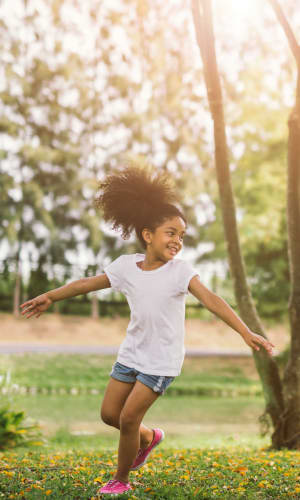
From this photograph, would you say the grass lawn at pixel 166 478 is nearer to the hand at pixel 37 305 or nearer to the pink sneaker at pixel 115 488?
the pink sneaker at pixel 115 488

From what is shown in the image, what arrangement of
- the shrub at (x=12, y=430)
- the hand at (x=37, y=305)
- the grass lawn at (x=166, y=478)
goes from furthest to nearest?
the shrub at (x=12, y=430), the hand at (x=37, y=305), the grass lawn at (x=166, y=478)

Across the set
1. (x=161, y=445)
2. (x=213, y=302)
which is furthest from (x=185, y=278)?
(x=161, y=445)

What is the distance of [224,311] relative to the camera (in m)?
3.94

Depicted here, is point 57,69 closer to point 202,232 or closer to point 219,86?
point 202,232

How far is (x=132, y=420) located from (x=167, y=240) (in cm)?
117

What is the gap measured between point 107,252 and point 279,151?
473 inches

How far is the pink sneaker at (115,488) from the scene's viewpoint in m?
4.03

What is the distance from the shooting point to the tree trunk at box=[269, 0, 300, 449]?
7031 millimetres

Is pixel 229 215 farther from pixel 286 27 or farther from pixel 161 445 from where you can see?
pixel 161 445

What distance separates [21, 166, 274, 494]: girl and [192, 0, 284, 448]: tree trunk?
3.08 meters

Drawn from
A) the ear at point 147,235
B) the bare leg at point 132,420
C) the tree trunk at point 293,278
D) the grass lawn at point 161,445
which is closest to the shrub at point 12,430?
the grass lawn at point 161,445

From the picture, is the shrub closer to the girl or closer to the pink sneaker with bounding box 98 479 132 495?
the girl

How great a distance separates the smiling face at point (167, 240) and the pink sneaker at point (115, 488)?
1473 millimetres

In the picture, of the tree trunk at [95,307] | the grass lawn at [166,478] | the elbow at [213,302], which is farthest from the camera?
the tree trunk at [95,307]
